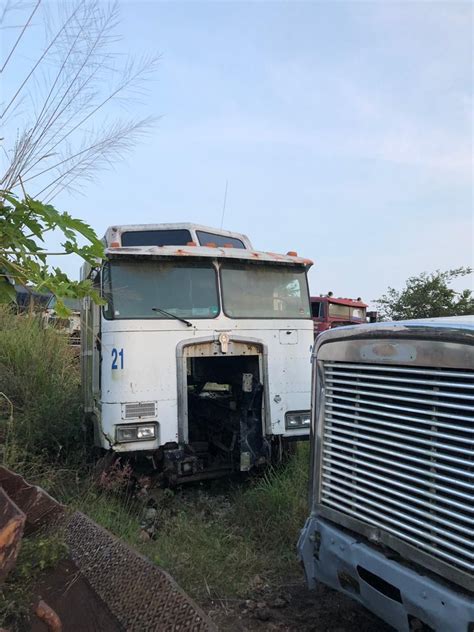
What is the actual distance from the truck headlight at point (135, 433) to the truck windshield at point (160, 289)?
3.27 feet

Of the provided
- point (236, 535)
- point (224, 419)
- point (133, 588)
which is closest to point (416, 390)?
point (133, 588)

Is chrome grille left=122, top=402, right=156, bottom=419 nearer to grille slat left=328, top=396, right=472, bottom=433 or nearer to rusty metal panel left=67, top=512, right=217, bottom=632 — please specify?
rusty metal panel left=67, top=512, right=217, bottom=632

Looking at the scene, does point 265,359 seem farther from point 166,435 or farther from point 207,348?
point 166,435

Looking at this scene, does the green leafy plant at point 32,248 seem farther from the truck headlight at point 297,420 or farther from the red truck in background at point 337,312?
the red truck in background at point 337,312

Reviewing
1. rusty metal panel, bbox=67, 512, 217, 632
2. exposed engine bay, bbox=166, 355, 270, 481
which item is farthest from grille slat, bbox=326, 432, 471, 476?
exposed engine bay, bbox=166, 355, 270, 481

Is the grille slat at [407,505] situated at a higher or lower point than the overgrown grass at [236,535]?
higher

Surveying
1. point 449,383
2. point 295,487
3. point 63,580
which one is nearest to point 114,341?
point 295,487

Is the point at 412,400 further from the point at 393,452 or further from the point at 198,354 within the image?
the point at 198,354

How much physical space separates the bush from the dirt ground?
2452 mm

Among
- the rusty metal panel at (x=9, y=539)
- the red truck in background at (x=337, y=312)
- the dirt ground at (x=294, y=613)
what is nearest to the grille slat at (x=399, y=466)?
the dirt ground at (x=294, y=613)

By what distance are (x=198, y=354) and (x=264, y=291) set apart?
1.02m

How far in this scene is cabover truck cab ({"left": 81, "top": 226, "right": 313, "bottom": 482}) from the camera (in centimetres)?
501

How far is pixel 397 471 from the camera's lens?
247 centimetres

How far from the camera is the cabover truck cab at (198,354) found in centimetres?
501
